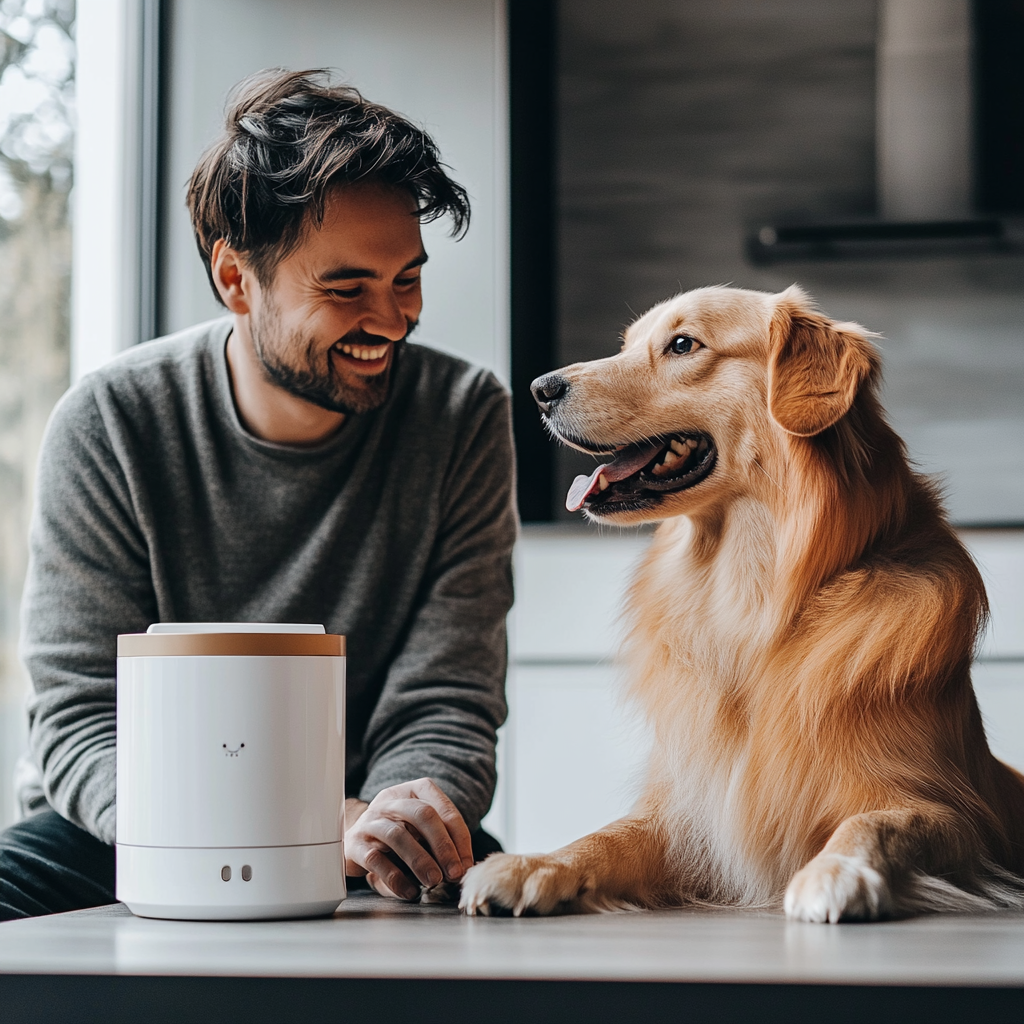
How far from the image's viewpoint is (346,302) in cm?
121

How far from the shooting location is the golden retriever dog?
784 millimetres

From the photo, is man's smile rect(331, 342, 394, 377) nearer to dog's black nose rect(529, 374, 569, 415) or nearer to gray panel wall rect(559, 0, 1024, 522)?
dog's black nose rect(529, 374, 569, 415)

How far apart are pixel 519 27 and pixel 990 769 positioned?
2.16m

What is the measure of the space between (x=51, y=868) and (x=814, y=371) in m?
0.93

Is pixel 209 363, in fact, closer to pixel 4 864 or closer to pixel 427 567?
pixel 427 567

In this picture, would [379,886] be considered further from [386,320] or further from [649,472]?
[386,320]

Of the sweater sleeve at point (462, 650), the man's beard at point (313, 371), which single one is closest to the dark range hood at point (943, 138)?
the sweater sleeve at point (462, 650)

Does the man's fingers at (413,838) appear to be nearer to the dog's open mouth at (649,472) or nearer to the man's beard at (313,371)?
the dog's open mouth at (649,472)

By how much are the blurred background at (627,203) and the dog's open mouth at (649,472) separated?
1417mm

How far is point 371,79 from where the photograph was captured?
262 centimetres

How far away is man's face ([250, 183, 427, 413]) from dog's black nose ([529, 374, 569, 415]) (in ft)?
0.91

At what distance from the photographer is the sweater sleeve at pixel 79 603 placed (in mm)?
1105

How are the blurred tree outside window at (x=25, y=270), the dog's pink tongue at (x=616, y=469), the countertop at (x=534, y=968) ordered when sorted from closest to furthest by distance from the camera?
the countertop at (x=534, y=968), the dog's pink tongue at (x=616, y=469), the blurred tree outside window at (x=25, y=270)

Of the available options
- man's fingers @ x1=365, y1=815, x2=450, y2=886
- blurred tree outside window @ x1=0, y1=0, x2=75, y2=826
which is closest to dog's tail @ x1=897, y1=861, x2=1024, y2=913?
man's fingers @ x1=365, y1=815, x2=450, y2=886
